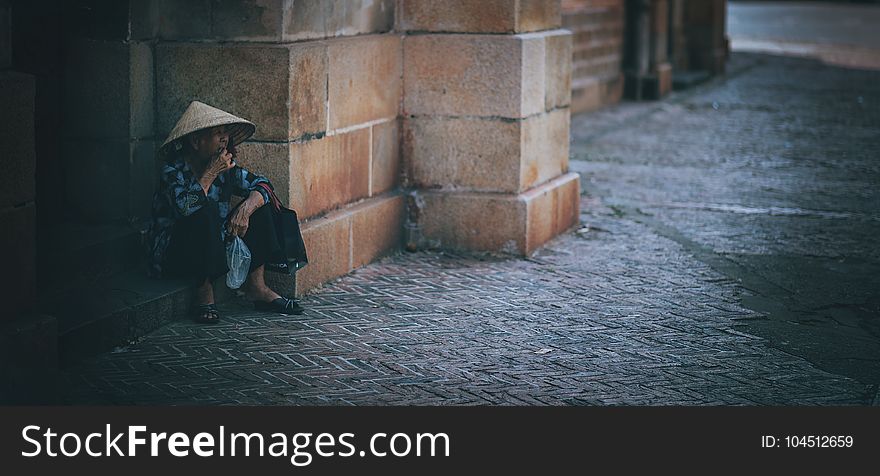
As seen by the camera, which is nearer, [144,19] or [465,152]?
[144,19]

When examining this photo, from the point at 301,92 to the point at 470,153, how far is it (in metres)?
1.67

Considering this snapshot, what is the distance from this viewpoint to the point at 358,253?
8.46 meters

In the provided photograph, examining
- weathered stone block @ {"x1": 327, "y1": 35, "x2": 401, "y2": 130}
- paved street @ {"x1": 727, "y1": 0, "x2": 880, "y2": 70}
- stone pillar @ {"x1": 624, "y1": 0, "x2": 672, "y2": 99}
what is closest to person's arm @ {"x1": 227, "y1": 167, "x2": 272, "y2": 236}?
weathered stone block @ {"x1": 327, "y1": 35, "x2": 401, "y2": 130}

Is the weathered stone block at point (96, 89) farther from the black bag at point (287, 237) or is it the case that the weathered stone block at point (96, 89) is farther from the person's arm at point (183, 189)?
the black bag at point (287, 237)

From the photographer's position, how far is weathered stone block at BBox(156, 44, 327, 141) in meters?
7.44

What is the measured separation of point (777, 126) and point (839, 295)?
795 centimetres

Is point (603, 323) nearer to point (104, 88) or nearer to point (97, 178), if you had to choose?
point (97, 178)

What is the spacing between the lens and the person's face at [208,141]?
705cm

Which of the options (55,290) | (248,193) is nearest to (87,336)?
(55,290)

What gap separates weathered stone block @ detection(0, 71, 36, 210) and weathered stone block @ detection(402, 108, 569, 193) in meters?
3.69

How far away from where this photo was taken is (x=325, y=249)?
7.97 metres

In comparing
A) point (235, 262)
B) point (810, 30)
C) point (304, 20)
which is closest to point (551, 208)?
point (304, 20)

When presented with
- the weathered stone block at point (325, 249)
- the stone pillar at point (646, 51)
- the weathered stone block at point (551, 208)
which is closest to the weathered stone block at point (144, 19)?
the weathered stone block at point (325, 249)

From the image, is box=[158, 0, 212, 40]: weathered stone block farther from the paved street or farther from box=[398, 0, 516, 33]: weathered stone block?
the paved street
